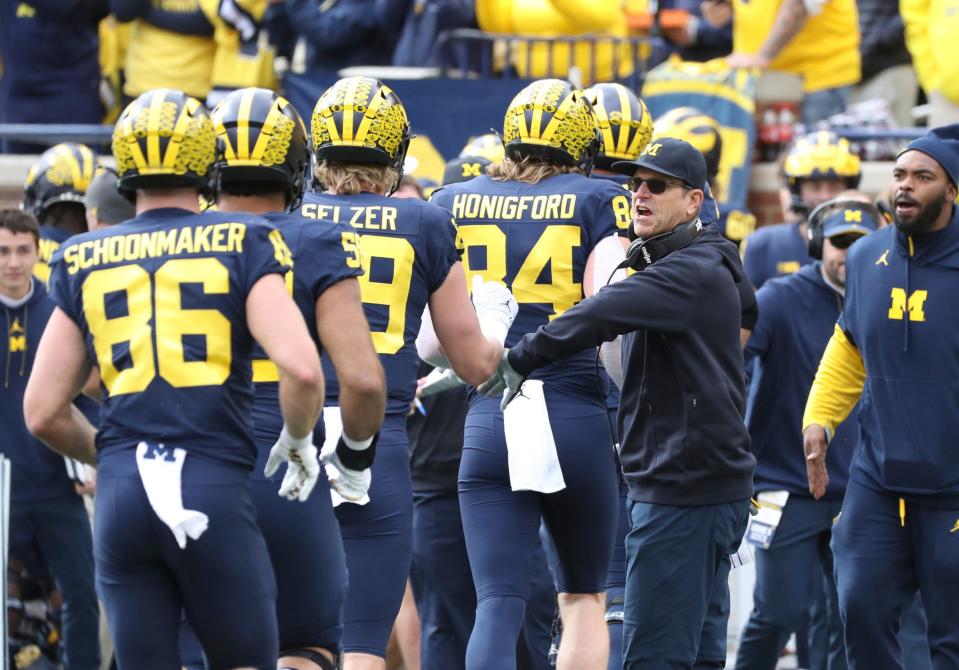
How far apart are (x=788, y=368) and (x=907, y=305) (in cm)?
142

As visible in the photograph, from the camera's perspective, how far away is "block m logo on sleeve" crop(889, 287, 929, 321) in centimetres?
629

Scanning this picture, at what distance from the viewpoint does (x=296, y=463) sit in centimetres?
486

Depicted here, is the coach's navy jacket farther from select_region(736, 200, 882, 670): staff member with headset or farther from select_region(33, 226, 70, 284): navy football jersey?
select_region(33, 226, 70, 284): navy football jersey

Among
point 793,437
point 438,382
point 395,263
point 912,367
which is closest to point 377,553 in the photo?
point 395,263

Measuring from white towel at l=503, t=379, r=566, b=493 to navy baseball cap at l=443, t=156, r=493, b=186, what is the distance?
2308 mm

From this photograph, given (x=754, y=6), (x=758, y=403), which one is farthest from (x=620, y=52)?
(x=758, y=403)

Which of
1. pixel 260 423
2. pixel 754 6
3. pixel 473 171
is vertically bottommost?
pixel 260 423

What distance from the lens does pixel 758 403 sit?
7.75 meters

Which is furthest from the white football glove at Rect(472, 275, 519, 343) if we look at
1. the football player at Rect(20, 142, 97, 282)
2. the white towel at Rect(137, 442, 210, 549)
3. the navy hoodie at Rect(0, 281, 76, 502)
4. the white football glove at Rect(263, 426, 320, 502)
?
the football player at Rect(20, 142, 97, 282)

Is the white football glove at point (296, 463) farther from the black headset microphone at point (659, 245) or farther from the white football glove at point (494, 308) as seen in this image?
the black headset microphone at point (659, 245)

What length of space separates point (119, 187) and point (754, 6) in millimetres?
7079

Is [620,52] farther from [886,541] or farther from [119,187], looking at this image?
[119,187]

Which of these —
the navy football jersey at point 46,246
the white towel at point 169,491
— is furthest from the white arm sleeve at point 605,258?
the navy football jersey at point 46,246

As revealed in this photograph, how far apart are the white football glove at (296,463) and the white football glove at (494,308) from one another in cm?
110
